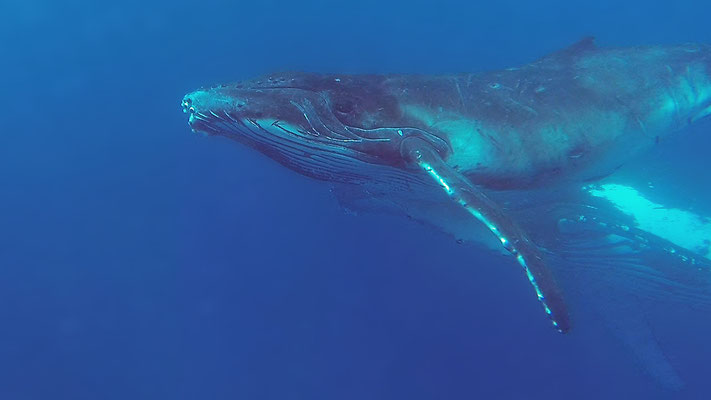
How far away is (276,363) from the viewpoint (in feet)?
51.8

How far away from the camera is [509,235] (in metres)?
5.23

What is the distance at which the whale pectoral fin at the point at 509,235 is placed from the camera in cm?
507

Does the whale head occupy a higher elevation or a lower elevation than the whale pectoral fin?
higher

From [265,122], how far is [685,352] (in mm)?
13054

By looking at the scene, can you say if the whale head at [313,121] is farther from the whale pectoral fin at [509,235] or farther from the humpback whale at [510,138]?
the whale pectoral fin at [509,235]

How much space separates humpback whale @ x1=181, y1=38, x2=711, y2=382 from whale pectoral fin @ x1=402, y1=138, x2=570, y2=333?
0.02 m

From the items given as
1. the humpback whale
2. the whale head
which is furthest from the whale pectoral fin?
the whale head

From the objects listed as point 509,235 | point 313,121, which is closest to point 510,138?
point 509,235

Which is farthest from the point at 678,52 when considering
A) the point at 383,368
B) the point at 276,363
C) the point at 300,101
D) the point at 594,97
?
the point at 276,363

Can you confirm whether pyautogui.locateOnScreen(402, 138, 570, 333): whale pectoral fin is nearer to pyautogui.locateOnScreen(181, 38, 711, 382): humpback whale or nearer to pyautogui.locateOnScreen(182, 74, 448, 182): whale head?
pyautogui.locateOnScreen(181, 38, 711, 382): humpback whale

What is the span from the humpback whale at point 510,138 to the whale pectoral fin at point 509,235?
2 centimetres

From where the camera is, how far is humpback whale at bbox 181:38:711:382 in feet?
19.1

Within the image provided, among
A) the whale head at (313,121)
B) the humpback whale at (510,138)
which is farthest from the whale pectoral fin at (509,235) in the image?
the whale head at (313,121)

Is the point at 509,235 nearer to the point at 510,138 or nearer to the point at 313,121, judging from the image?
the point at 510,138
